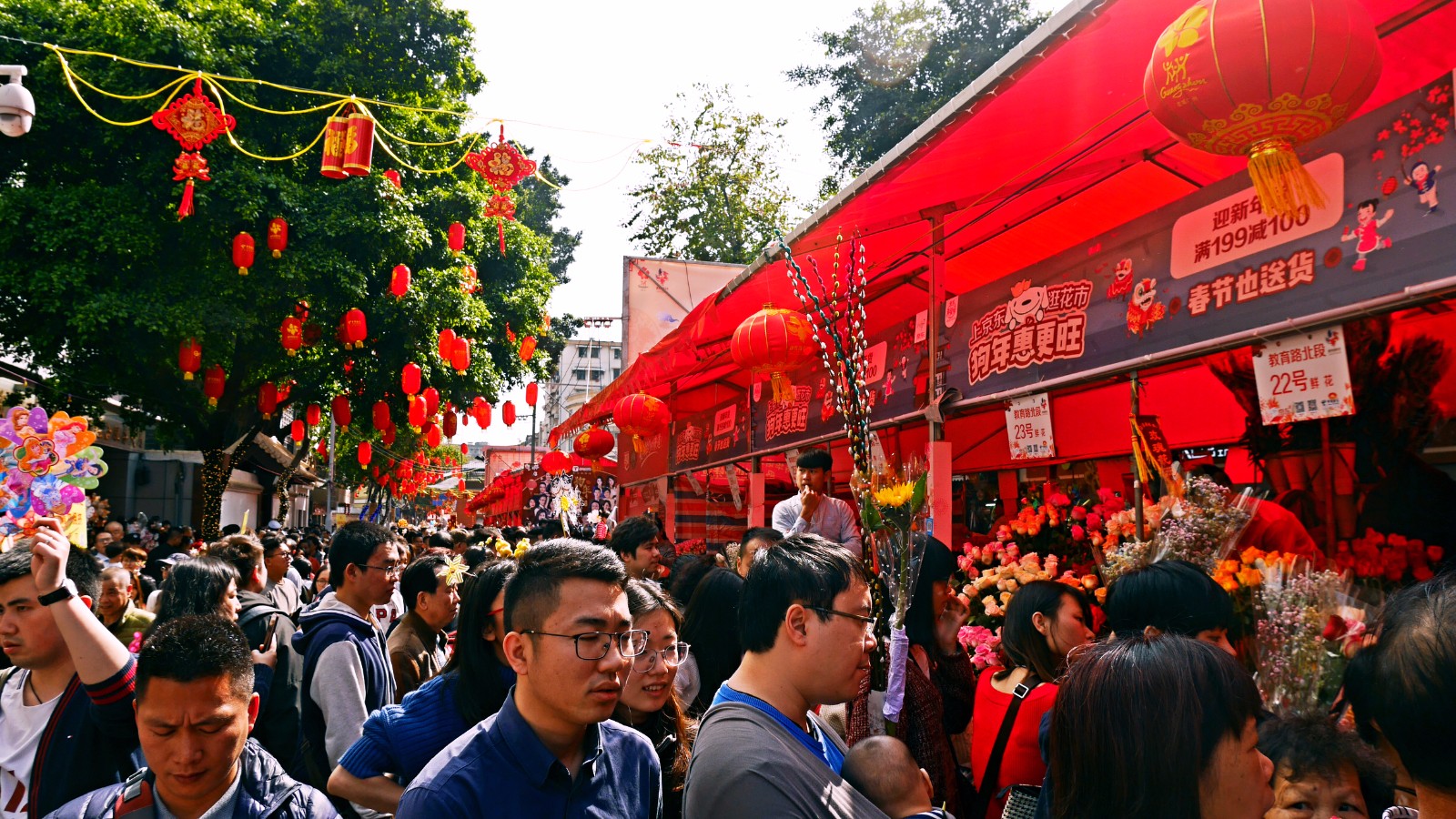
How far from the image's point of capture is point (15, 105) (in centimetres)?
929

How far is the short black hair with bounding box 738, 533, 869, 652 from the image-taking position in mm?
2205

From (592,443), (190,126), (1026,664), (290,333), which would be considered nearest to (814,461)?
(1026,664)

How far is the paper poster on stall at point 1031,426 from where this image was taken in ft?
18.1

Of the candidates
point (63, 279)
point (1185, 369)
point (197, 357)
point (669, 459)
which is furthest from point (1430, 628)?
point (63, 279)

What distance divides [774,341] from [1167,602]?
15.7 feet

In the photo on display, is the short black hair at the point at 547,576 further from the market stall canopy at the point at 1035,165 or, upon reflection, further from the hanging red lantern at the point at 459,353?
the hanging red lantern at the point at 459,353

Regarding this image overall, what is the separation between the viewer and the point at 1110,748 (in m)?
Result: 1.74

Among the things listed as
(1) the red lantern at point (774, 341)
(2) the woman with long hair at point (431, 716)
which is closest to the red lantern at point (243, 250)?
(1) the red lantern at point (774, 341)

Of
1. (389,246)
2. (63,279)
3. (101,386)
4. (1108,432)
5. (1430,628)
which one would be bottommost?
(1430,628)

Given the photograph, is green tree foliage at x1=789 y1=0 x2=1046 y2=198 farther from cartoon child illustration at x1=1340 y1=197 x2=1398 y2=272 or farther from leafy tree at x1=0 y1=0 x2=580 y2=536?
cartoon child illustration at x1=1340 y1=197 x2=1398 y2=272

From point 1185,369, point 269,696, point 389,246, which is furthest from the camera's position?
point 389,246

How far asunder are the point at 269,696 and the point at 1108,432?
6.25 metres

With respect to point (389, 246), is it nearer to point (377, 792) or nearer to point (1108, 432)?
point (1108, 432)

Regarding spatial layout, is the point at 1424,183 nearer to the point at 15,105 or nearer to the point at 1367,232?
the point at 1367,232
